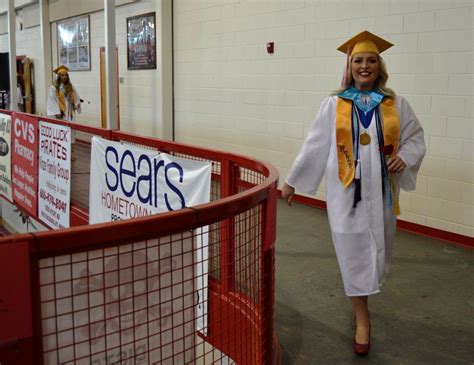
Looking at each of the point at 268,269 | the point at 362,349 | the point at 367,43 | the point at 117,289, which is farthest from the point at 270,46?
the point at 117,289

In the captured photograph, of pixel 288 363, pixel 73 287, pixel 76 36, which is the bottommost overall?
pixel 288 363

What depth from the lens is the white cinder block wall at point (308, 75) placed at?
5105mm

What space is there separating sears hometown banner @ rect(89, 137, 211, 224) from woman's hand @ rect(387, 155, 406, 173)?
102 centimetres

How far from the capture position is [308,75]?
6570mm

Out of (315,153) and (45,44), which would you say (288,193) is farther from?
(45,44)

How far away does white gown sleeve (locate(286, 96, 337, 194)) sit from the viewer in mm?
3045

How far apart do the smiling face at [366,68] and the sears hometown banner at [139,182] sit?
3.29ft

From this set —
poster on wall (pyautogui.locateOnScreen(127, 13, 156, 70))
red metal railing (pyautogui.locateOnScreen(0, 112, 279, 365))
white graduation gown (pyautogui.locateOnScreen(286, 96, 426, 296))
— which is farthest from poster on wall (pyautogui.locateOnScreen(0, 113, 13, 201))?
red metal railing (pyautogui.locateOnScreen(0, 112, 279, 365))

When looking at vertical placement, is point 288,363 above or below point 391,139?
below

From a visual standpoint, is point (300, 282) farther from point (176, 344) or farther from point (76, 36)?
point (76, 36)

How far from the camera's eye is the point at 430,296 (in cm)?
389

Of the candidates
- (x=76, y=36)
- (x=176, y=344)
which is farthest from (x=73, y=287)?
(x=76, y=36)

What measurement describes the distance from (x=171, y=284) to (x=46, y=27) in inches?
533

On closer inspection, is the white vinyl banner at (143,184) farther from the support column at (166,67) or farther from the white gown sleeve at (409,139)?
the support column at (166,67)
